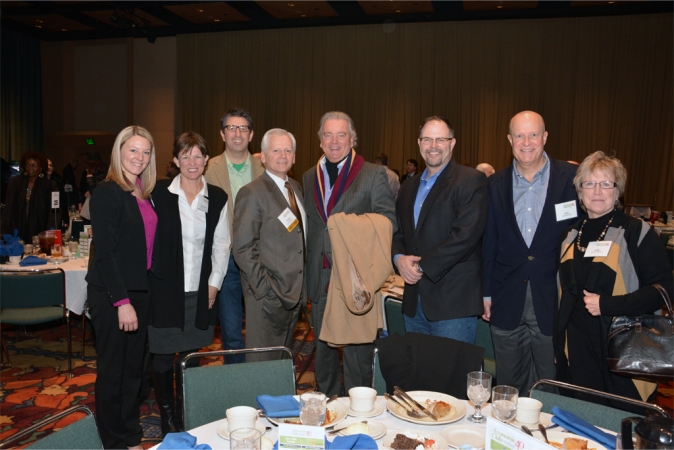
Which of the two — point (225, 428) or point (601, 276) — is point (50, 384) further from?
point (601, 276)

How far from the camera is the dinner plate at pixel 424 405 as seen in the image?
177 centimetres

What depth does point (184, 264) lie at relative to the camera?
3.14 meters

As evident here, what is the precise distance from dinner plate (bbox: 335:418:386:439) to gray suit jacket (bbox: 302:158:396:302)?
154 cm

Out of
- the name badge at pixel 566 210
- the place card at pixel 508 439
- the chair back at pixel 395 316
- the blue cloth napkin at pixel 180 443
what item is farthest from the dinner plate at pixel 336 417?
the name badge at pixel 566 210

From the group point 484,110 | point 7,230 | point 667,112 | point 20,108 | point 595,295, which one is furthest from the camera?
point 20,108

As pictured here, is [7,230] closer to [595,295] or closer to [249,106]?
[595,295]

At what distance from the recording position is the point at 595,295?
2496 millimetres

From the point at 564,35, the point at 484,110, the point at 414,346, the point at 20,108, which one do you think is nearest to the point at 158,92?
the point at 20,108

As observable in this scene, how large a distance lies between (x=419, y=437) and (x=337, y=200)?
1.77m

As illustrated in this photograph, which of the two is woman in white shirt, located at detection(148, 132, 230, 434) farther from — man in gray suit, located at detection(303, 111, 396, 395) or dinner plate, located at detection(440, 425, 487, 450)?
dinner plate, located at detection(440, 425, 487, 450)

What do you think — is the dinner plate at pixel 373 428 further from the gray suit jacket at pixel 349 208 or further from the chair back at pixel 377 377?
the gray suit jacket at pixel 349 208

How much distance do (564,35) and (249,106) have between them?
7.32 m

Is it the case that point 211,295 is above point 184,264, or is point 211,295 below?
below

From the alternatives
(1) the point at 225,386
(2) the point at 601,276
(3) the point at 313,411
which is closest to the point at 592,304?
(2) the point at 601,276
